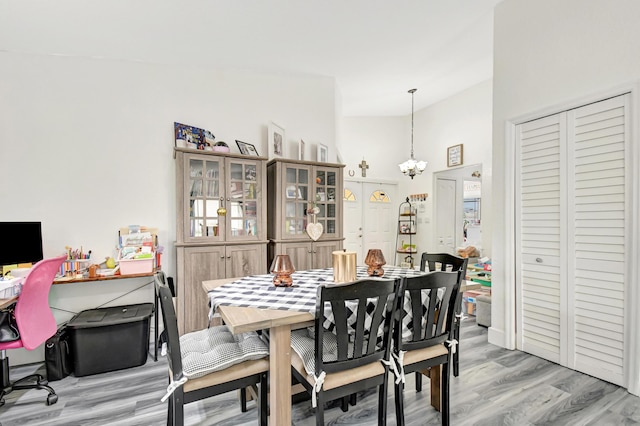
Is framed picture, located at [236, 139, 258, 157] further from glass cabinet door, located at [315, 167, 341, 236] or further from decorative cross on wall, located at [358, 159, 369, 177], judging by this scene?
decorative cross on wall, located at [358, 159, 369, 177]

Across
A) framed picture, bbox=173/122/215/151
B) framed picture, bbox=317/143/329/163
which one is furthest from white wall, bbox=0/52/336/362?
framed picture, bbox=317/143/329/163

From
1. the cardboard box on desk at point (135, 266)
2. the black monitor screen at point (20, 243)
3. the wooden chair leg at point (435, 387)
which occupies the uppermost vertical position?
the black monitor screen at point (20, 243)

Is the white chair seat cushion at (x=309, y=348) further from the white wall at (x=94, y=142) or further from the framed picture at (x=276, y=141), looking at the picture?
the framed picture at (x=276, y=141)

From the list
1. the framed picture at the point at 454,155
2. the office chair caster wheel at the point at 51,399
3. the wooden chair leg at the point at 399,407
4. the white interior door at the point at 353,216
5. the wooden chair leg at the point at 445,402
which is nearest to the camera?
the wooden chair leg at the point at 399,407

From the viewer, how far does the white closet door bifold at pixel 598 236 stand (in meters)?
2.22

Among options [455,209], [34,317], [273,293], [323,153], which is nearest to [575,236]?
[273,293]

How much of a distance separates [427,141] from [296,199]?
3457 millimetres

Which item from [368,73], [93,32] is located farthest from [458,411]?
[93,32]

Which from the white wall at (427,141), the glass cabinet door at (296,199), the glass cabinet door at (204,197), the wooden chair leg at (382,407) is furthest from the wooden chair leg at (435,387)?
the white wall at (427,141)

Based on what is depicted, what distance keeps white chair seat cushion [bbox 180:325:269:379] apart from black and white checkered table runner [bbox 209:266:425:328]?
A: 168mm

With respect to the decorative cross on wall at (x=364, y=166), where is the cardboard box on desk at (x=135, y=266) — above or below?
below

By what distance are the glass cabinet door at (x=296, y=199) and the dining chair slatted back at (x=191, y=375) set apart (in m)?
1.93

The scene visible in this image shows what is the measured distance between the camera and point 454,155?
5.27 meters

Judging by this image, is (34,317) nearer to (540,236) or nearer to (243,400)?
(243,400)
